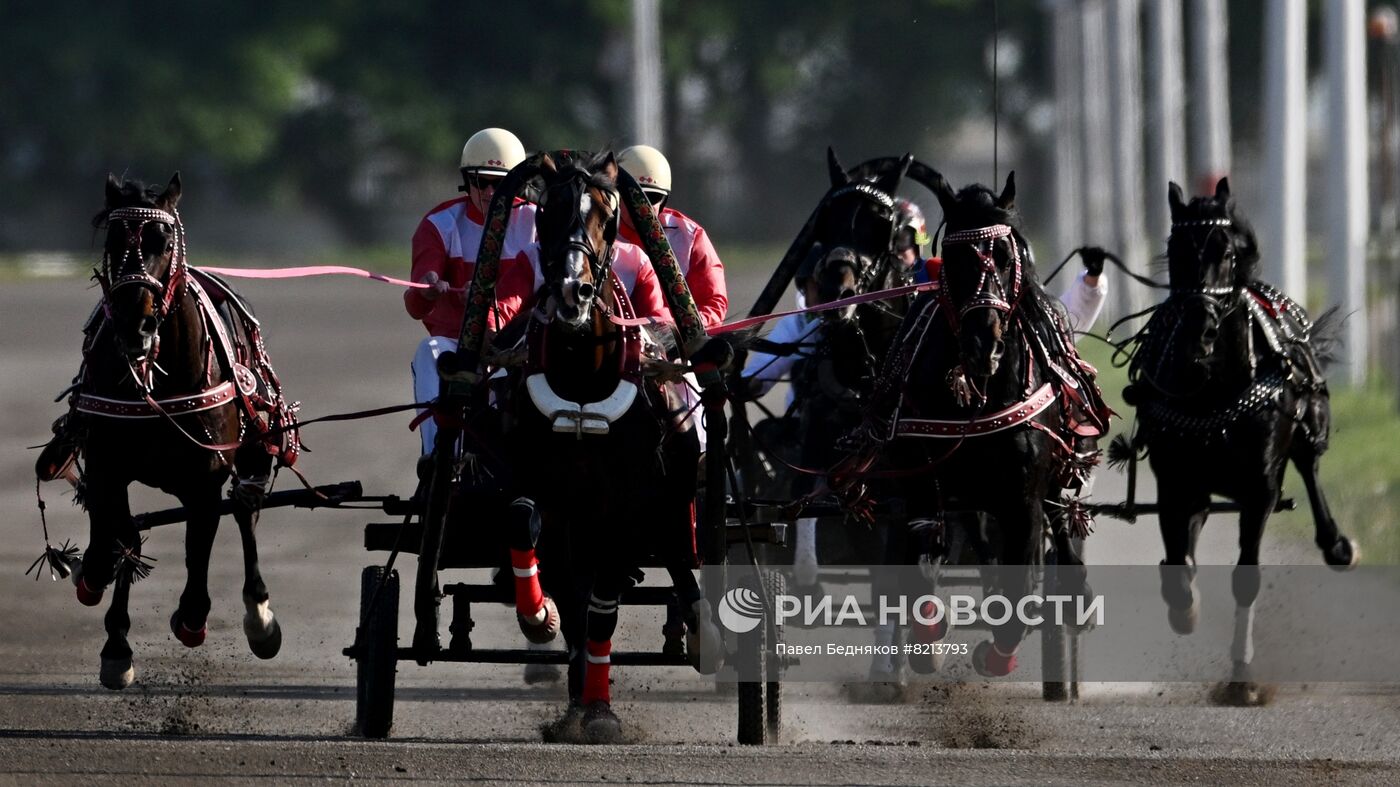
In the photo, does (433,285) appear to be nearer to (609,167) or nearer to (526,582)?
(609,167)

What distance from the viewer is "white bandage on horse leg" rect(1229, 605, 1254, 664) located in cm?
995

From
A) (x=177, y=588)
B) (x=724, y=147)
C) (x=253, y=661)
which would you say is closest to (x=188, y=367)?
(x=253, y=661)

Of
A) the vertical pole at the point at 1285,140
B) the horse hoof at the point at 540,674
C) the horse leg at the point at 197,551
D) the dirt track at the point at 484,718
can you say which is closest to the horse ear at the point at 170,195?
the horse leg at the point at 197,551

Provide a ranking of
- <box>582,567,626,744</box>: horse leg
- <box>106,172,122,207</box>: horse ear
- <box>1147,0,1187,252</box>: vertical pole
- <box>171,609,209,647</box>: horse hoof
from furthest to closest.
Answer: <box>1147,0,1187,252</box>: vertical pole, <box>171,609,209,647</box>: horse hoof, <box>106,172,122,207</box>: horse ear, <box>582,567,626,744</box>: horse leg

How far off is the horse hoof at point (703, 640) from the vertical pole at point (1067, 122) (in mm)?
31071

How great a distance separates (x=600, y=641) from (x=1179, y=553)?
270cm

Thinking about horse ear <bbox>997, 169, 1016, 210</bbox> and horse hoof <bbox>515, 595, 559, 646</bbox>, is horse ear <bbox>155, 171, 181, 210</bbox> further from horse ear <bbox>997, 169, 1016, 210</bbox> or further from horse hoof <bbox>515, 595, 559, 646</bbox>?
horse ear <bbox>997, 169, 1016, 210</bbox>

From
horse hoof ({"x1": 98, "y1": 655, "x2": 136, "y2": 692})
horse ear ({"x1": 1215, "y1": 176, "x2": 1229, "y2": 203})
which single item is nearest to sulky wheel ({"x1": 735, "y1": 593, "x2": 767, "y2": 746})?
horse hoof ({"x1": 98, "y1": 655, "x2": 136, "y2": 692})

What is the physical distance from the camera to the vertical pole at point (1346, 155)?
749 inches

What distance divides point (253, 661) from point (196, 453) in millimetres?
2328

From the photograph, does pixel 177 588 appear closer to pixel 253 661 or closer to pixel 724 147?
pixel 253 661

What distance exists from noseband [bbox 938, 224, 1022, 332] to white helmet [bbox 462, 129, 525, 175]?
1751mm

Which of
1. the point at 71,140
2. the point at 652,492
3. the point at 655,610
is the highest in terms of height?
the point at 71,140

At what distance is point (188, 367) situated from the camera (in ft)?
28.8
